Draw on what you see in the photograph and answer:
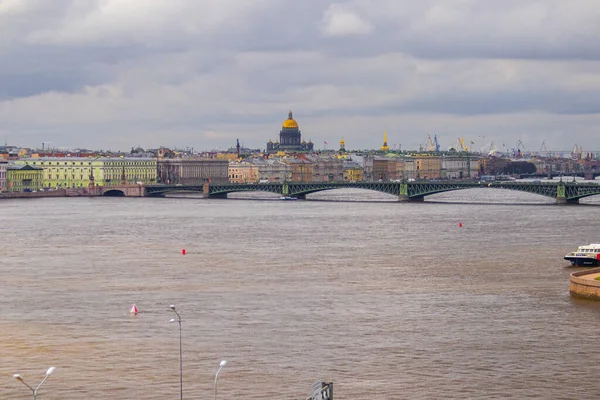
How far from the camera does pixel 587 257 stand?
32.0m

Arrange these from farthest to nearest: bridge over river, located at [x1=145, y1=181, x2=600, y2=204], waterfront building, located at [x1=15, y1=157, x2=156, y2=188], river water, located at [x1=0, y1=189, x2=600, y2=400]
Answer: waterfront building, located at [x1=15, y1=157, x2=156, y2=188] < bridge over river, located at [x1=145, y1=181, x2=600, y2=204] < river water, located at [x1=0, y1=189, x2=600, y2=400]

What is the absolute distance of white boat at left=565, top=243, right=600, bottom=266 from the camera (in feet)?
104

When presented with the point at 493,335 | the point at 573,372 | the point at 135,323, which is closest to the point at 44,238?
the point at 135,323

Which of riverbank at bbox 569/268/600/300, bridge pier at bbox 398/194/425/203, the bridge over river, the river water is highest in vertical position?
the bridge over river

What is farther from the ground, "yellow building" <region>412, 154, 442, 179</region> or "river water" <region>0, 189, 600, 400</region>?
"yellow building" <region>412, 154, 442, 179</region>

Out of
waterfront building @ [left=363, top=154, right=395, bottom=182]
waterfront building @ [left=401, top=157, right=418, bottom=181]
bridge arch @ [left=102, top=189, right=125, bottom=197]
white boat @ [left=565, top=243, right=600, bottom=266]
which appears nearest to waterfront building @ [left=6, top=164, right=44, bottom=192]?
bridge arch @ [left=102, top=189, right=125, bottom=197]

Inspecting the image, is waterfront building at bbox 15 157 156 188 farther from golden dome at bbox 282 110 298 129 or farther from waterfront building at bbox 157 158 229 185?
golden dome at bbox 282 110 298 129

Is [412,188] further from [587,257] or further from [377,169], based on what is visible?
[377,169]

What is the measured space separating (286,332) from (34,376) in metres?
4.73

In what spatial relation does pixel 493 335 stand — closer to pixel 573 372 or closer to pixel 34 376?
pixel 573 372

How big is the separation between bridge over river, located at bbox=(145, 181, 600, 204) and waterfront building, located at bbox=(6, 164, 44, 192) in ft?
A: 46.2

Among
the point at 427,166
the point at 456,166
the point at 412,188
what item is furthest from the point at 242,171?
the point at 412,188

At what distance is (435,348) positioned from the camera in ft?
67.8

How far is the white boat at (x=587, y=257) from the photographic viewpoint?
104 feet
